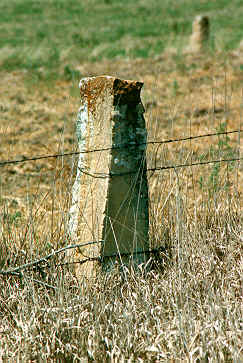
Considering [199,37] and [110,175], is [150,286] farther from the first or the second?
[199,37]

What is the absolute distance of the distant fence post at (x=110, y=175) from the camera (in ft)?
8.57

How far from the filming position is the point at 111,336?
95.2 inches

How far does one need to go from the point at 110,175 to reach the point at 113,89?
0.39m

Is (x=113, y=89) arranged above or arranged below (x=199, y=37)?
below

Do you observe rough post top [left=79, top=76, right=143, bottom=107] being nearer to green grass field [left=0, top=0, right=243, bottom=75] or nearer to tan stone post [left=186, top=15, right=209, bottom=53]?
green grass field [left=0, top=0, right=243, bottom=75]

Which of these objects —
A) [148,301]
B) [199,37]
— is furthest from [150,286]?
[199,37]

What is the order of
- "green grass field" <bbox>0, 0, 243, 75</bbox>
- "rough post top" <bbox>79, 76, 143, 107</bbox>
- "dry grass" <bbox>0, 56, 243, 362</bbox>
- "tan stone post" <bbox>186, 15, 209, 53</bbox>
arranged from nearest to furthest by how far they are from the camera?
"dry grass" <bbox>0, 56, 243, 362</bbox> → "rough post top" <bbox>79, 76, 143, 107</bbox> → "tan stone post" <bbox>186, 15, 209, 53</bbox> → "green grass field" <bbox>0, 0, 243, 75</bbox>

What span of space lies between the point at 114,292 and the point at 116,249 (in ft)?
0.66

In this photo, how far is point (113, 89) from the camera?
2580 millimetres

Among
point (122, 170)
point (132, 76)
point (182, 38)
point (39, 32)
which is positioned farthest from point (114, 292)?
point (39, 32)

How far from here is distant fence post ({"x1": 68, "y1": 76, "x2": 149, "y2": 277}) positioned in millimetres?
2611

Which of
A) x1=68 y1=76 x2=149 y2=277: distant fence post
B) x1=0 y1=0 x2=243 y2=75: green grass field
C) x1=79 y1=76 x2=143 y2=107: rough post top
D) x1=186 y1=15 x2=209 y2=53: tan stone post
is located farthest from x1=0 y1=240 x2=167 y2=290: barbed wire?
x1=186 y1=15 x2=209 y2=53: tan stone post

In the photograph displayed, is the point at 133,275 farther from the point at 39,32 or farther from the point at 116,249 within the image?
the point at 39,32

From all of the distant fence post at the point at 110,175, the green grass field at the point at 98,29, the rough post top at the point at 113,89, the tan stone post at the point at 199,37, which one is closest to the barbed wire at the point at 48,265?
the distant fence post at the point at 110,175
